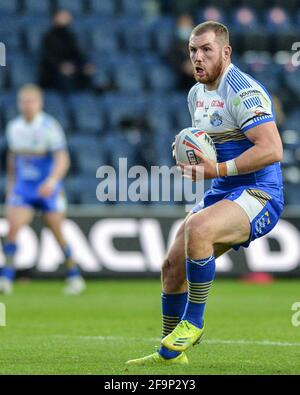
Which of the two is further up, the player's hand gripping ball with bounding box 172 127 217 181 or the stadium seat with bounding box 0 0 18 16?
the stadium seat with bounding box 0 0 18 16

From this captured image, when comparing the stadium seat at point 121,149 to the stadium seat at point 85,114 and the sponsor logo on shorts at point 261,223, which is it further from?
the sponsor logo on shorts at point 261,223

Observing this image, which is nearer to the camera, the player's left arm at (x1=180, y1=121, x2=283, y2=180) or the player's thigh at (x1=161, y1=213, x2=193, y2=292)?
the player's left arm at (x1=180, y1=121, x2=283, y2=180)

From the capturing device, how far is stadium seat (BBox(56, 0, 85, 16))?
1857 cm

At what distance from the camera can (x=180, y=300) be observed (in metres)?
7.04

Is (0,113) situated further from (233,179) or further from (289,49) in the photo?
(233,179)

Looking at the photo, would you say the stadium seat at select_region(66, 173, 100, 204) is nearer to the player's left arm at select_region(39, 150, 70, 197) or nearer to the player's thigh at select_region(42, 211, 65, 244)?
the player's left arm at select_region(39, 150, 70, 197)

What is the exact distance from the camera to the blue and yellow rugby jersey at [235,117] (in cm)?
658

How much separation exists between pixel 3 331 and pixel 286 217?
6.39 meters

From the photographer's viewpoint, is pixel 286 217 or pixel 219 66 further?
pixel 286 217

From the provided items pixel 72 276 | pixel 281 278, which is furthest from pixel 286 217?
pixel 72 276

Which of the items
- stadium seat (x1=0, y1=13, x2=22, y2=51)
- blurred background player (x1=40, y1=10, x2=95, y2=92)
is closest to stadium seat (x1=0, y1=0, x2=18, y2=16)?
stadium seat (x1=0, y1=13, x2=22, y2=51)

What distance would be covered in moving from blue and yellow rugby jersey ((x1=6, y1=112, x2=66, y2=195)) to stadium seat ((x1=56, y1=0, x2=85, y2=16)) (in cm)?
525

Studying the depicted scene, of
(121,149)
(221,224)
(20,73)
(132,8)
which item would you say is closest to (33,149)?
(121,149)

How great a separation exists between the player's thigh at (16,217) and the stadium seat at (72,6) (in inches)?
247
